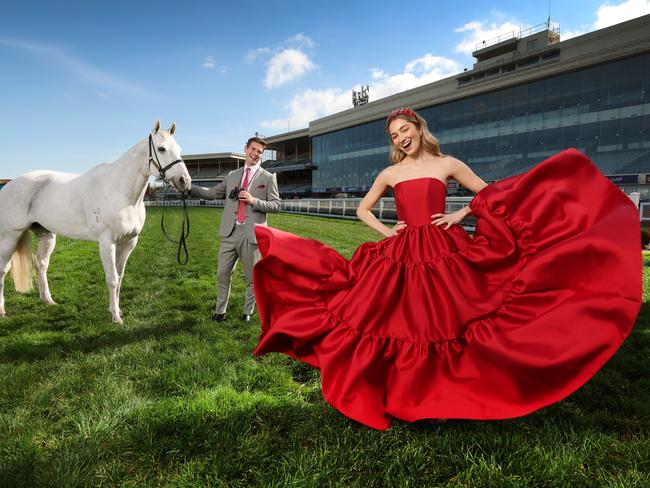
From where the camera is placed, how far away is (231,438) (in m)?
2.39

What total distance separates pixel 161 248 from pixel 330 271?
403 inches

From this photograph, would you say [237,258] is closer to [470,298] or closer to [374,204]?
[374,204]

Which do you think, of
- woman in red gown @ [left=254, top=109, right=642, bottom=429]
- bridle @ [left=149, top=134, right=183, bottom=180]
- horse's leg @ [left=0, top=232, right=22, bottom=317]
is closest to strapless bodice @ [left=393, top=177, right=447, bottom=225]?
woman in red gown @ [left=254, top=109, right=642, bottom=429]

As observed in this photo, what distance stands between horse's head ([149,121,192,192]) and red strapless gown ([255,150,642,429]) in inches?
89.3

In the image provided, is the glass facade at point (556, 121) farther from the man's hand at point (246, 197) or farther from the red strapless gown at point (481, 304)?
the red strapless gown at point (481, 304)

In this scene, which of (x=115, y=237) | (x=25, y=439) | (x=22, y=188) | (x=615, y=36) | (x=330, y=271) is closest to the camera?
(x=25, y=439)

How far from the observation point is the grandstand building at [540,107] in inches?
1351

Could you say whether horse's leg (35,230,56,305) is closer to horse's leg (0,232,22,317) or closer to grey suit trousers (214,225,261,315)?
horse's leg (0,232,22,317)

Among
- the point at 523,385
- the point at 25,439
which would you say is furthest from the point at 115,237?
the point at 523,385

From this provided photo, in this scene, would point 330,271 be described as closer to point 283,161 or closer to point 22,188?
point 22,188

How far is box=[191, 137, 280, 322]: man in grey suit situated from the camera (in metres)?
4.68

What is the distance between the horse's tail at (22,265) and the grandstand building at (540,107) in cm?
3671

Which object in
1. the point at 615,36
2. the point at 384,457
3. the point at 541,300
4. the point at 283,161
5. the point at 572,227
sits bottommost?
the point at 384,457

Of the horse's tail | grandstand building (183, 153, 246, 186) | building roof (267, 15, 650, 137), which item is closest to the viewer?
the horse's tail
